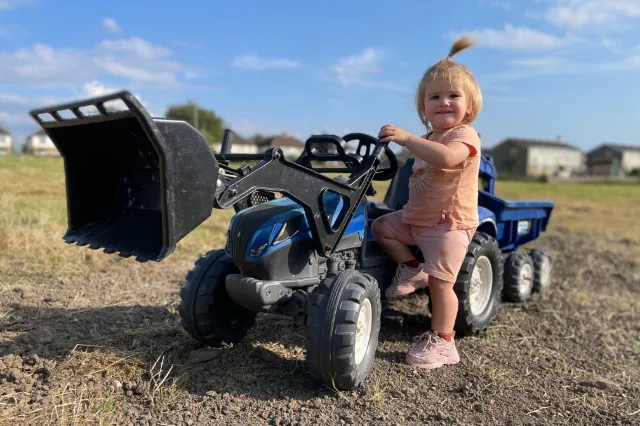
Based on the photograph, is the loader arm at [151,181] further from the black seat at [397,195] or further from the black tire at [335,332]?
the black seat at [397,195]

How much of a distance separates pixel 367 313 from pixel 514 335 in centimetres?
175

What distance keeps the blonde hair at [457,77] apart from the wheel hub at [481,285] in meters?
1.29

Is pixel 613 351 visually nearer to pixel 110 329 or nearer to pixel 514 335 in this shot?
pixel 514 335

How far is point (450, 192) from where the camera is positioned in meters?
3.40

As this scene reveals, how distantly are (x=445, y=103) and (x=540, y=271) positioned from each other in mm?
3007

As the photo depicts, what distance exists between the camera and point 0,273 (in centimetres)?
497

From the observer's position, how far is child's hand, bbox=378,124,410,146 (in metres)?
3.17

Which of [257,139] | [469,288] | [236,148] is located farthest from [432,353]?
[257,139]

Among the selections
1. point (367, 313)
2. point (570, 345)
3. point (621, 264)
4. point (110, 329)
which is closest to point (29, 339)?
point (110, 329)

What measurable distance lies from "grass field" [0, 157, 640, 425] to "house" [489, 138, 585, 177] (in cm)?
7615

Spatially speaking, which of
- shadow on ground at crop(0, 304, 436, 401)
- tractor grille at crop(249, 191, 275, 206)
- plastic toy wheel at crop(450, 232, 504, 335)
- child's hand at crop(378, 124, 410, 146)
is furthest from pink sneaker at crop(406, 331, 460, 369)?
tractor grille at crop(249, 191, 275, 206)

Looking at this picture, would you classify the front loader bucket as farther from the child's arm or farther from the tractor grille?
the child's arm

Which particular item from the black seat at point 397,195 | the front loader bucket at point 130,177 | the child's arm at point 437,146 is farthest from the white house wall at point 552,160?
the front loader bucket at point 130,177

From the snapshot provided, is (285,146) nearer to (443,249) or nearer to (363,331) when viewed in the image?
(443,249)
